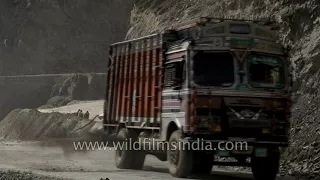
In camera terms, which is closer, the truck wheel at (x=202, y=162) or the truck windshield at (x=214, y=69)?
the truck windshield at (x=214, y=69)

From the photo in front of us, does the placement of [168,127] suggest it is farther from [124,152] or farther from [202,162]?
[124,152]

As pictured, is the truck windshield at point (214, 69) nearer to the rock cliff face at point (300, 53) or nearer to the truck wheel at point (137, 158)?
the rock cliff face at point (300, 53)

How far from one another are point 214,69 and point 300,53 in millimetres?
9100

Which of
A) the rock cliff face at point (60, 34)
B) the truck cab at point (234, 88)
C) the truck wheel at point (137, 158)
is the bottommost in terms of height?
the truck wheel at point (137, 158)

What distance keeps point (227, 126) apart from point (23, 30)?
84508mm

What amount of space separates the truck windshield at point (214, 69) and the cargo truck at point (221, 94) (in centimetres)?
2

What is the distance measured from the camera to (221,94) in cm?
1223

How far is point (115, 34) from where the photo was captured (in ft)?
311

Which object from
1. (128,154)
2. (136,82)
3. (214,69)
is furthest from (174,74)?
(128,154)

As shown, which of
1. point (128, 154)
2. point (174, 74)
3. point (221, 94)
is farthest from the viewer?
point (128, 154)

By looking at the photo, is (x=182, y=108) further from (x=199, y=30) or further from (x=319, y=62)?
(x=319, y=62)

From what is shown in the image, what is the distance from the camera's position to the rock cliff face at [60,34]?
90.1m

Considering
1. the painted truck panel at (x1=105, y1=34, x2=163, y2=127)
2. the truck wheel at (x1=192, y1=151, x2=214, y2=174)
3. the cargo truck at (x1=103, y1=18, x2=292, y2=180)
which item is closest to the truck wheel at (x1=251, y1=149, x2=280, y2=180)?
the cargo truck at (x1=103, y1=18, x2=292, y2=180)

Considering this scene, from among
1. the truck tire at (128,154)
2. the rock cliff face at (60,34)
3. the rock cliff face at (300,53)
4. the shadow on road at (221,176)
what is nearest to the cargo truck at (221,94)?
the shadow on road at (221,176)
